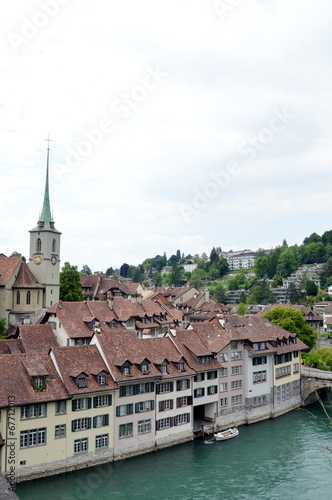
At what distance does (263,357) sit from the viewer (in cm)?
5709

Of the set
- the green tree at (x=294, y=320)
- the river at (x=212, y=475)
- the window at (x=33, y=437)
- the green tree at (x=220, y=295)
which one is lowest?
the river at (x=212, y=475)

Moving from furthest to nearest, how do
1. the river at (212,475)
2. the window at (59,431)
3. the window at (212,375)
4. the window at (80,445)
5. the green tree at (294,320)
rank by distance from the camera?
1. the green tree at (294,320)
2. the window at (212,375)
3. the window at (80,445)
4. the window at (59,431)
5. the river at (212,475)

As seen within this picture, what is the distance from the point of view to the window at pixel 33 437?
35.4 meters

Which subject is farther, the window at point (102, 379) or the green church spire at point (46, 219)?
the green church spire at point (46, 219)

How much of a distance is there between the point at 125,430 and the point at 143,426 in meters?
2.07

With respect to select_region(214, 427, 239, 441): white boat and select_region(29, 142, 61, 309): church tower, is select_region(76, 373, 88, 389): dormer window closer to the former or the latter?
select_region(214, 427, 239, 441): white boat

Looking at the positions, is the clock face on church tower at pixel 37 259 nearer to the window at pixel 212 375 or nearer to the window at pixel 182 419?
the window at pixel 212 375

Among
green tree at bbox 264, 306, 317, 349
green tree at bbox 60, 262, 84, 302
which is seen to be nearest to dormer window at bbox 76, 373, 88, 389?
green tree at bbox 60, 262, 84, 302

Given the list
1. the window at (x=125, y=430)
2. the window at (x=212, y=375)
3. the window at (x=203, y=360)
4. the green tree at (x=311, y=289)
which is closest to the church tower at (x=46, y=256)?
the window at (x=203, y=360)

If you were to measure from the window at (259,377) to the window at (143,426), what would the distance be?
55.0 feet

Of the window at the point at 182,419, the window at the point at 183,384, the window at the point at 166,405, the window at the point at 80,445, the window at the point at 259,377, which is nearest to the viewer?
the window at the point at 80,445

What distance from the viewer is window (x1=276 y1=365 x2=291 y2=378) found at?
194ft

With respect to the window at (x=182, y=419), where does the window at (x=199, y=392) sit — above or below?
above

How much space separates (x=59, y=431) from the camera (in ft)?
123
